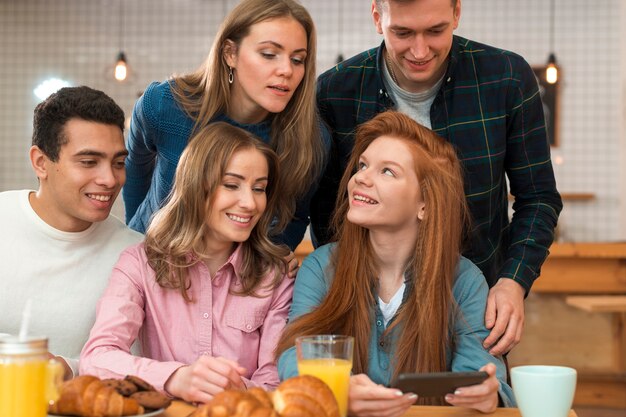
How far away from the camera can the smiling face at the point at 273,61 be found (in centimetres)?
227

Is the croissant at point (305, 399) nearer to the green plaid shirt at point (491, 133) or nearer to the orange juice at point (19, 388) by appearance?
the orange juice at point (19, 388)

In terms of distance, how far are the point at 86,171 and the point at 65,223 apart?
16cm

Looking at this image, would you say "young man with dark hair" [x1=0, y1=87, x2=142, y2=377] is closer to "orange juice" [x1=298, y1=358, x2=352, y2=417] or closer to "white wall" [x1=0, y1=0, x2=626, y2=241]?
"orange juice" [x1=298, y1=358, x2=352, y2=417]

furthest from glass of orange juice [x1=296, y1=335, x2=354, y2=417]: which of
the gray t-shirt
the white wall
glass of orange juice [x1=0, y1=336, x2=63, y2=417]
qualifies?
the white wall

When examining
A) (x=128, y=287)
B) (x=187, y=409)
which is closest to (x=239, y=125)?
(x=128, y=287)

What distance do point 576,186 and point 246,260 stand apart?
15.9 feet

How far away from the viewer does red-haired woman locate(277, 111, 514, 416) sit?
1949mm

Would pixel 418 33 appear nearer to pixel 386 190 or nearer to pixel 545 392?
pixel 386 190

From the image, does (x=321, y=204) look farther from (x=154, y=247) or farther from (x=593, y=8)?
(x=593, y=8)

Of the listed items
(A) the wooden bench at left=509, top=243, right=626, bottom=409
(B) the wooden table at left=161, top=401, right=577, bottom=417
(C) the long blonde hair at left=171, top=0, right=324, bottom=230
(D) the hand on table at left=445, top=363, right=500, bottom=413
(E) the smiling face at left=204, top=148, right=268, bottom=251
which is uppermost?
(C) the long blonde hair at left=171, top=0, right=324, bottom=230

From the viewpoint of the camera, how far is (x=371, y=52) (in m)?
2.55

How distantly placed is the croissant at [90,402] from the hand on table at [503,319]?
871mm

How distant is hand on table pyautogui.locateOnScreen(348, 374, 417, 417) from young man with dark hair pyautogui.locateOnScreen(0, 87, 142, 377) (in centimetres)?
85

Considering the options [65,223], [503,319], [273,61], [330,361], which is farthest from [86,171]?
[503,319]
